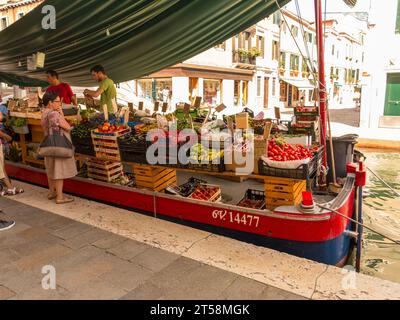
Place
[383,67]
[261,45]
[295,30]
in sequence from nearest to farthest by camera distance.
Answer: [383,67], [261,45], [295,30]

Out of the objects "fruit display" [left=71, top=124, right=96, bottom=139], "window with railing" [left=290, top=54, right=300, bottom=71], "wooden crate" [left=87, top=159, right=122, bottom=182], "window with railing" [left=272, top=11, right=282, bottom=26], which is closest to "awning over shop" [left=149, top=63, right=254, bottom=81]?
"window with railing" [left=272, top=11, right=282, bottom=26]

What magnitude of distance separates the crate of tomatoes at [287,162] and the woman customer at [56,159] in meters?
3.07

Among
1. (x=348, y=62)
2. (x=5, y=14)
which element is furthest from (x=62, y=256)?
(x=348, y=62)

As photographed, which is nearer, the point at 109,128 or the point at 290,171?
the point at 290,171

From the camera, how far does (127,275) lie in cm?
346

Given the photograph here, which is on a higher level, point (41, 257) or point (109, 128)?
point (109, 128)

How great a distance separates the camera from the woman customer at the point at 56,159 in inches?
208

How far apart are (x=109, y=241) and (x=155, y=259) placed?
0.78m

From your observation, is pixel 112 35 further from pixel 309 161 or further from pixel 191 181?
pixel 309 161

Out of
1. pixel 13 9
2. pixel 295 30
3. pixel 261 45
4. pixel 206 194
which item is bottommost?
pixel 206 194

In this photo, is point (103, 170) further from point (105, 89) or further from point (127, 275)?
point (127, 275)

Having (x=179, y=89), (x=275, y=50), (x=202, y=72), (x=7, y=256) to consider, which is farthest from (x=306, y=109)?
(x=275, y=50)

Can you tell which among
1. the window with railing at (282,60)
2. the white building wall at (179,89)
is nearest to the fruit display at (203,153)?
the white building wall at (179,89)

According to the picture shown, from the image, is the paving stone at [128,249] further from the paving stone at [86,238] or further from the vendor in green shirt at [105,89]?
the vendor in green shirt at [105,89]
